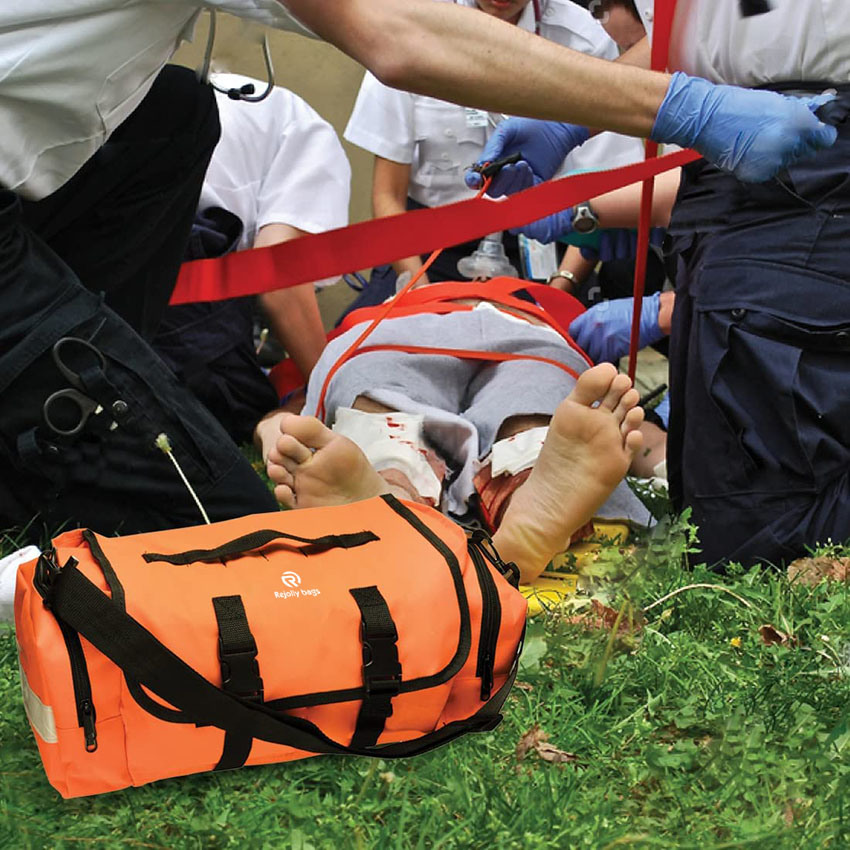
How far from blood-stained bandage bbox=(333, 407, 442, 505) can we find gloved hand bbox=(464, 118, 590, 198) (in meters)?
0.64

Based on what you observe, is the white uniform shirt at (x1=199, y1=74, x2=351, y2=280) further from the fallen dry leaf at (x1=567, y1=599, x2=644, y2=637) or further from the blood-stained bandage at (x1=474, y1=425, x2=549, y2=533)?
the fallen dry leaf at (x1=567, y1=599, x2=644, y2=637)

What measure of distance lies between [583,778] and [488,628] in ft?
0.65

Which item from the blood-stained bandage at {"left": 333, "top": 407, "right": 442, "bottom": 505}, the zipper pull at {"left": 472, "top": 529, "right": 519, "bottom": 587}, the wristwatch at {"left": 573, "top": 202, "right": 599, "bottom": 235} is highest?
the zipper pull at {"left": 472, "top": 529, "right": 519, "bottom": 587}

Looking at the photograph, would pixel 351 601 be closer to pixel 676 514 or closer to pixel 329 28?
pixel 329 28

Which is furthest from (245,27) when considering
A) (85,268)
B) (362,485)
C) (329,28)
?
(362,485)

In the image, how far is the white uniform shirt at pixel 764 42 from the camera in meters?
1.83

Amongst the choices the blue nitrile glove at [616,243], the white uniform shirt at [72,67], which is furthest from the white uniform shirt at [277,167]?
the white uniform shirt at [72,67]

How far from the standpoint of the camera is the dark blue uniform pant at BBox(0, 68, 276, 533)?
1.78 m

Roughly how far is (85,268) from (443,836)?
1305 millimetres

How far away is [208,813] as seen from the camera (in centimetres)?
121

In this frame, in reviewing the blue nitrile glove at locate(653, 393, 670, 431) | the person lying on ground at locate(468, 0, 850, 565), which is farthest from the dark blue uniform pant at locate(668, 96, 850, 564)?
the blue nitrile glove at locate(653, 393, 670, 431)

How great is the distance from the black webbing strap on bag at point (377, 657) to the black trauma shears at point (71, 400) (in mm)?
713

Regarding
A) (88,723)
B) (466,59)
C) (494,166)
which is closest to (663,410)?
(494,166)

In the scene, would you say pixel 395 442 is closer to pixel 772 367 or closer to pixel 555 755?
pixel 772 367
